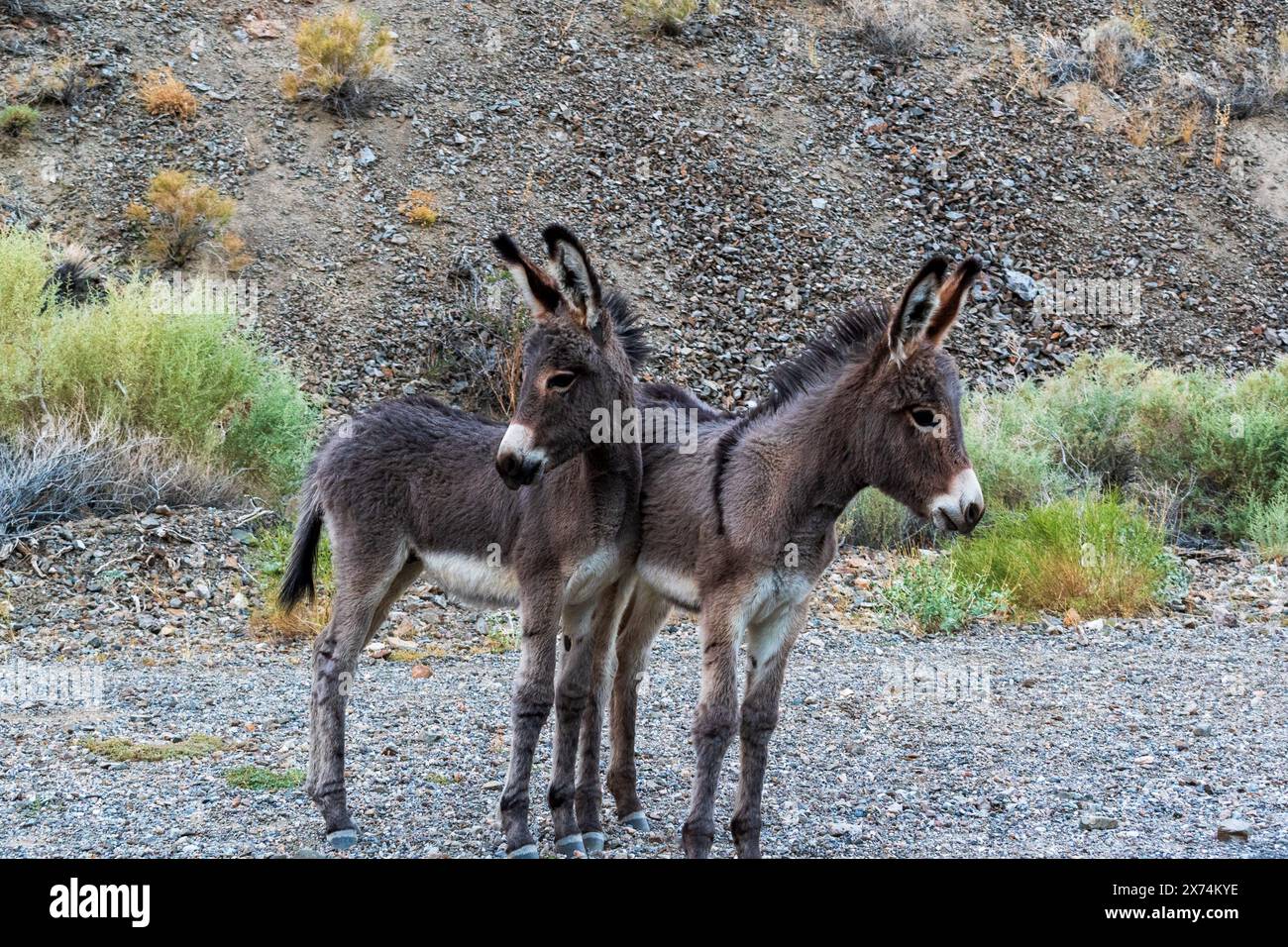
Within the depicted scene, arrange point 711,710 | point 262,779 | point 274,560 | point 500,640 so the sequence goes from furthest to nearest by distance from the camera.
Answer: point 274,560 < point 500,640 < point 262,779 < point 711,710

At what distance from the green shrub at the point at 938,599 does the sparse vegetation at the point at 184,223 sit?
10.9 meters

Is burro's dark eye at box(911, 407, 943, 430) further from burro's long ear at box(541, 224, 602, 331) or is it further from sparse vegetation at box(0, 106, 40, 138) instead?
sparse vegetation at box(0, 106, 40, 138)

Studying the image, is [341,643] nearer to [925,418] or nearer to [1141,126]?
[925,418]

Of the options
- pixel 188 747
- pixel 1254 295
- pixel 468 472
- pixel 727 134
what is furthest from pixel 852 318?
pixel 1254 295

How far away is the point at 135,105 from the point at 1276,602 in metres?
16.8

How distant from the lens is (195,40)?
20.4m

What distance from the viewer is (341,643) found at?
5984mm

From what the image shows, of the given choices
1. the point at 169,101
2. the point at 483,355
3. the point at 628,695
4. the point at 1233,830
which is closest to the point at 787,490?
the point at 628,695

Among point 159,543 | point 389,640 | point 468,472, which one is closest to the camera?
point 468,472

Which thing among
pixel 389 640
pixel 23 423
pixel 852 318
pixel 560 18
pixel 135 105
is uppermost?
pixel 560 18

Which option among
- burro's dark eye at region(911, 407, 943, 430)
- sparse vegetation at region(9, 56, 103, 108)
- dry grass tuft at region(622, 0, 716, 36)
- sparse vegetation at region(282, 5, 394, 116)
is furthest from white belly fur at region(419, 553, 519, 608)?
dry grass tuft at region(622, 0, 716, 36)

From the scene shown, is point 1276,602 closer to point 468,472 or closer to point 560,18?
point 468,472

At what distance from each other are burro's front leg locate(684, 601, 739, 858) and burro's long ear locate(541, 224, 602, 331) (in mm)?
1311

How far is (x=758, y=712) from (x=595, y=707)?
0.85m
